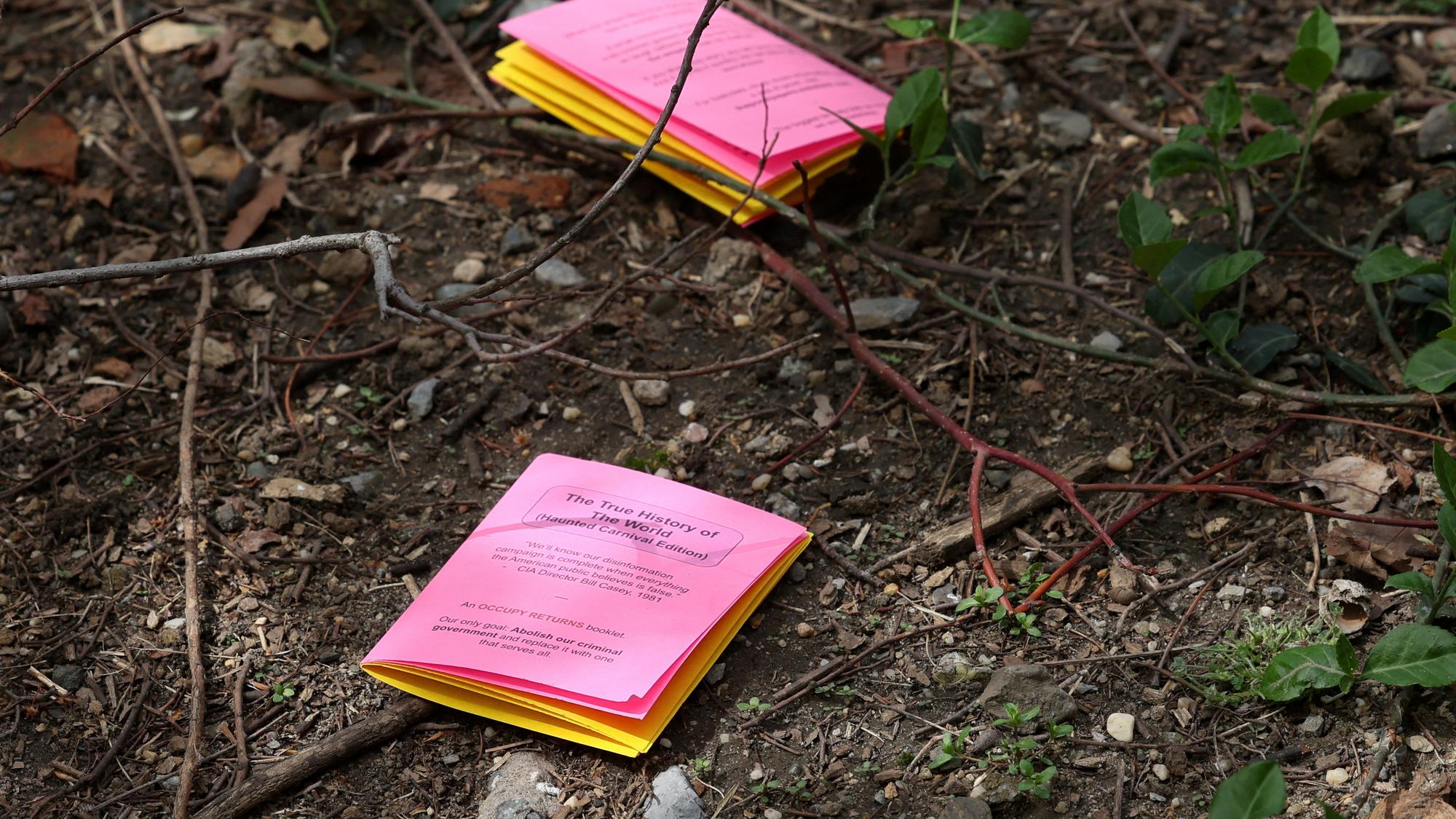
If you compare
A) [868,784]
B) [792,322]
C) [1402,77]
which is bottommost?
[868,784]

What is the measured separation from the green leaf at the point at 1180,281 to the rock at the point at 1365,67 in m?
0.70

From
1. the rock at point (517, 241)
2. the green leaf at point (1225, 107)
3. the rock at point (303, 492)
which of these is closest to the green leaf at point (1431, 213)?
the green leaf at point (1225, 107)

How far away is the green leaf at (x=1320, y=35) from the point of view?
1.68 metres

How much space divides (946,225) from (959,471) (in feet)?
1.80

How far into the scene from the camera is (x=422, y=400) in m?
1.72

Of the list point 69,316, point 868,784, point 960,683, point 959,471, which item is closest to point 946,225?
point 959,471

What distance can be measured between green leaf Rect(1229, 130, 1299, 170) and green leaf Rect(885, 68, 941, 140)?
18.8 inches

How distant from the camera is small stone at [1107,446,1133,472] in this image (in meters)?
1.53

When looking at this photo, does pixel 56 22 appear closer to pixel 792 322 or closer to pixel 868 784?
pixel 792 322

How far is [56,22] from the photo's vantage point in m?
2.44

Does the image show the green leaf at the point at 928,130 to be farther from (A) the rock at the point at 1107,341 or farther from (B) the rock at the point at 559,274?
(B) the rock at the point at 559,274

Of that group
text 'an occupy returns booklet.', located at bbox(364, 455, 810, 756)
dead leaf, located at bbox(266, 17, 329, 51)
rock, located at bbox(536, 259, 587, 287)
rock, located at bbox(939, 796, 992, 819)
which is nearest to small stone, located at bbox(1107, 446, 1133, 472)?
text 'an occupy returns booklet.', located at bbox(364, 455, 810, 756)

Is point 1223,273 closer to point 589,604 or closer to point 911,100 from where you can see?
point 911,100

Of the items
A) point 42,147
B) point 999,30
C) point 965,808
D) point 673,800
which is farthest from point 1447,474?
point 42,147
